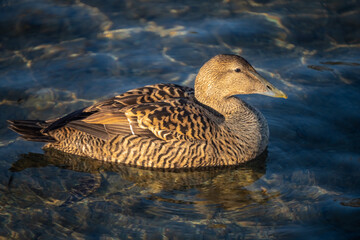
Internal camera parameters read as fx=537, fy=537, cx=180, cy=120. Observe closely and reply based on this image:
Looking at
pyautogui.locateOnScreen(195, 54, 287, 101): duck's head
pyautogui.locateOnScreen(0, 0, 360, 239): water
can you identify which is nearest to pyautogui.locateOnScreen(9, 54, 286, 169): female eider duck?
pyautogui.locateOnScreen(195, 54, 287, 101): duck's head

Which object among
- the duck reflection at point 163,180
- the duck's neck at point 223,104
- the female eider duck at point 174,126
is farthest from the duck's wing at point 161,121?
the duck reflection at point 163,180

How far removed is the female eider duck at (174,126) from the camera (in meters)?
6.90

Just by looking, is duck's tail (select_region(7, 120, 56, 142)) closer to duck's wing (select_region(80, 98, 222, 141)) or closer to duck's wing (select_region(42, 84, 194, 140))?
duck's wing (select_region(42, 84, 194, 140))

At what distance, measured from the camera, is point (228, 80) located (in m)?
7.24

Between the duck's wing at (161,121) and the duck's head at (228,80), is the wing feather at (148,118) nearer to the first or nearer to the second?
the duck's wing at (161,121)

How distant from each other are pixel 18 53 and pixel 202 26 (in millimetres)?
3443

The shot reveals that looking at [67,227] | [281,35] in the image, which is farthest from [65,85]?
[281,35]

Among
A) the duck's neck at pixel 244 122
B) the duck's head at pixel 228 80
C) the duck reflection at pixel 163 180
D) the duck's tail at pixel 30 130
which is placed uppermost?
the duck's head at pixel 228 80

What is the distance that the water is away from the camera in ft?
19.8

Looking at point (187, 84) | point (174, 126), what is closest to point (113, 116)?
point (174, 126)

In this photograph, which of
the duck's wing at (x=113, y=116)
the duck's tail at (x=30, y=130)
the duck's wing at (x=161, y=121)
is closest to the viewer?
the duck's wing at (x=161, y=121)

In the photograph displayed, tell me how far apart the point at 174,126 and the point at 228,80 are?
1.02 m

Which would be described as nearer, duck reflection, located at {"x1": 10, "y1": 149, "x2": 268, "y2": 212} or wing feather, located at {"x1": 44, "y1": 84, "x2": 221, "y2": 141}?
duck reflection, located at {"x1": 10, "y1": 149, "x2": 268, "y2": 212}

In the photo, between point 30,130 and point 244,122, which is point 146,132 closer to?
point 244,122
